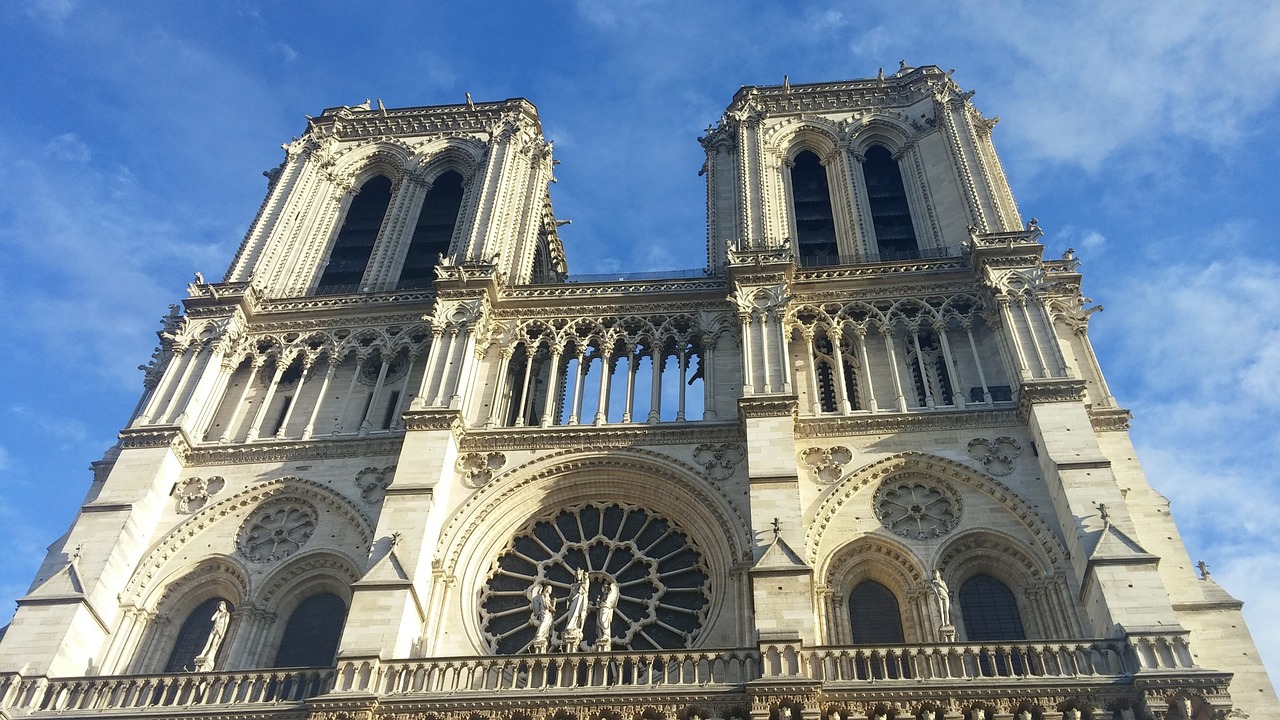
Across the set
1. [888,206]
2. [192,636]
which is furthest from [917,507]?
[192,636]

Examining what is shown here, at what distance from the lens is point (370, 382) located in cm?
2584

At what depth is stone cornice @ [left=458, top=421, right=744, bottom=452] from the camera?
2286 cm

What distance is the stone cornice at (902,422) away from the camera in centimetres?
2228

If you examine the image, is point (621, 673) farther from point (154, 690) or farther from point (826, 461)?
point (154, 690)

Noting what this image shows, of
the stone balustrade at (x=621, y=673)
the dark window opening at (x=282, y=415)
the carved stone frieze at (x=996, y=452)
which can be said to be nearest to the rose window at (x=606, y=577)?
the stone balustrade at (x=621, y=673)

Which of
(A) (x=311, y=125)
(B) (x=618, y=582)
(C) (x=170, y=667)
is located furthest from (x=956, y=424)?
(A) (x=311, y=125)

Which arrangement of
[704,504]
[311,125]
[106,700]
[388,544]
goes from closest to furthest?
[106,700], [388,544], [704,504], [311,125]

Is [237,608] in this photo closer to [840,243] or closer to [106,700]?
[106,700]

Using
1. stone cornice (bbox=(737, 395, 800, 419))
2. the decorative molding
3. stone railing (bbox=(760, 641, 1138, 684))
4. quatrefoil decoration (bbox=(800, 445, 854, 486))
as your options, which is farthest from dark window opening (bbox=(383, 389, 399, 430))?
stone railing (bbox=(760, 641, 1138, 684))

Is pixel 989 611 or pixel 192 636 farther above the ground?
pixel 989 611

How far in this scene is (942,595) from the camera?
744 inches

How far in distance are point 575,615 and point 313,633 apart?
543 centimetres

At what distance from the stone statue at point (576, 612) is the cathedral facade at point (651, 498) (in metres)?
0.20

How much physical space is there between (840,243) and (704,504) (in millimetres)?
10286
